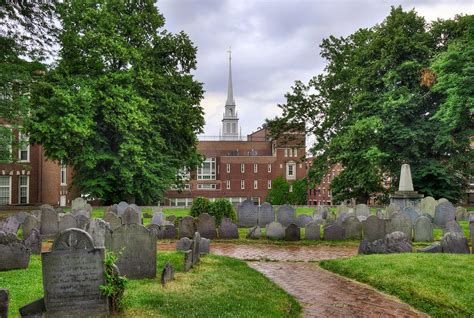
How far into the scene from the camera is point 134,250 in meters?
9.95

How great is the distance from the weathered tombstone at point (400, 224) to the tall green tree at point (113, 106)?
57.1ft

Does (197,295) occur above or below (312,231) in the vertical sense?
below

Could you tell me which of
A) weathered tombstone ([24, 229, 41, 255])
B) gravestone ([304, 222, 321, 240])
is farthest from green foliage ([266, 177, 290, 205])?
weathered tombstone ([24, 229, 41, 255])

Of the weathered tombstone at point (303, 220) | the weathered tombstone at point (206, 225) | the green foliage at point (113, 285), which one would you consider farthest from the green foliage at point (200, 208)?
the green foliage at point (113, 285)

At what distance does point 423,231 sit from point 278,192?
176 feet

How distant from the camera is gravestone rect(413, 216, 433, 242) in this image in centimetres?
1738

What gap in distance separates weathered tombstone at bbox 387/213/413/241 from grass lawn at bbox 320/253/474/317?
Result: 15.5 feet

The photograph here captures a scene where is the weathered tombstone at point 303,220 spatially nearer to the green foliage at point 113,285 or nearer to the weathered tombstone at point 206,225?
the weathered tombstone at point 206,225

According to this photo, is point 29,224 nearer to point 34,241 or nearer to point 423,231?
point 34,241

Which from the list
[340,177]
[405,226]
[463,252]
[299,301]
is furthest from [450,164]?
[299,301]

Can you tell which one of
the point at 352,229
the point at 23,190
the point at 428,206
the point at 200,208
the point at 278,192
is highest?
the point at 23,190

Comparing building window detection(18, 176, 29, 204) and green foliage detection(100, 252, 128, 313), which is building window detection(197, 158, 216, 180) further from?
green foliage detection(100, 252, 128, 313)

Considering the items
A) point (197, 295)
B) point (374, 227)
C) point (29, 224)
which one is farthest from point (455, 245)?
point (29, 224)

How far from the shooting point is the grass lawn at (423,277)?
8539 millimetres
